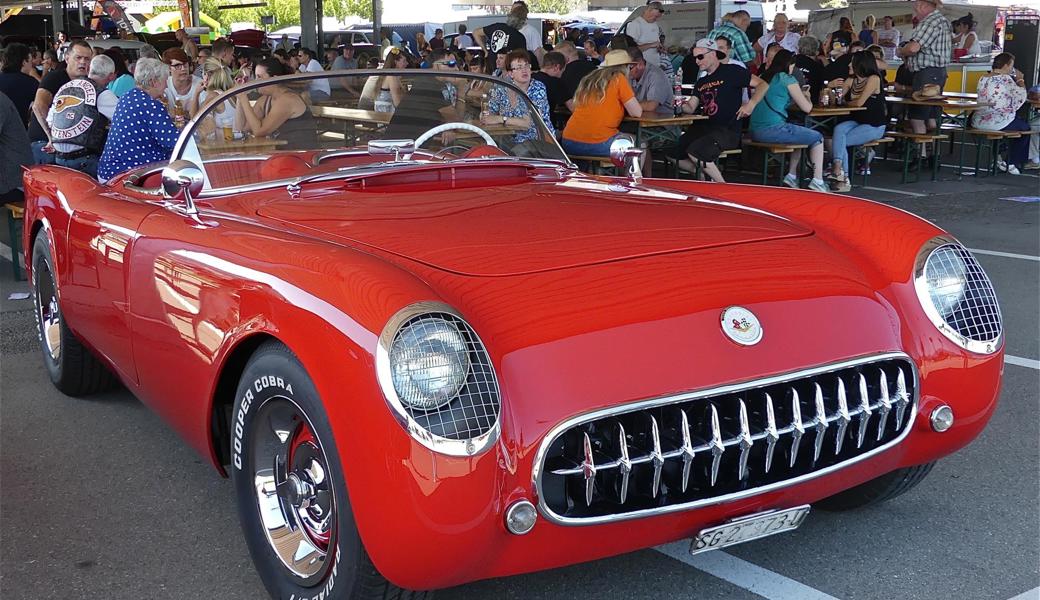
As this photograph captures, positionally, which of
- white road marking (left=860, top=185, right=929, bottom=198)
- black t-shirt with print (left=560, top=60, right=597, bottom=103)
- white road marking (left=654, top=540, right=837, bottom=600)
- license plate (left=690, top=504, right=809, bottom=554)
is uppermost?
black t-shirt with print (left=560, top=60, right=597, bottom=103)

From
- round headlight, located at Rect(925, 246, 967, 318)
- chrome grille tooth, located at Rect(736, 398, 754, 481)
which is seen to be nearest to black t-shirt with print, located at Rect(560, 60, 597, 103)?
round headlight, located at Rect(925, 246, 967, 318)

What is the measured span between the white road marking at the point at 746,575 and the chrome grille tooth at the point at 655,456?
2.01 feet

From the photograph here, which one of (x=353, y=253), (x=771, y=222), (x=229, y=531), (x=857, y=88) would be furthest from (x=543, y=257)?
(x=857, y=88)

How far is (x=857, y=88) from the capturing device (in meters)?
10.8

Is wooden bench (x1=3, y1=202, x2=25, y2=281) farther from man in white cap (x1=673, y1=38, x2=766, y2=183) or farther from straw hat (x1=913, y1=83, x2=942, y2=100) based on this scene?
straw hat (x1=913, y1=83, x2=942, y2=100)

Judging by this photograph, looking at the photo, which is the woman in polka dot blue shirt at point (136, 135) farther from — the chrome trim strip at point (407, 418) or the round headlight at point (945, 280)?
the round headlight at point (945, 280)

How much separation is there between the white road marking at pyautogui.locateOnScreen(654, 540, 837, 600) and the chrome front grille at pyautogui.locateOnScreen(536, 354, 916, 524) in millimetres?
449

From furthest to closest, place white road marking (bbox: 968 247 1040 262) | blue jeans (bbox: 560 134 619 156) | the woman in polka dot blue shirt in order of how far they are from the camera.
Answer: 1. blue jeans (bbox: 560 134 619 156)
2. white road marking (bbox: 968 247 1040 262)
3. the woman in polka dot blue shirt

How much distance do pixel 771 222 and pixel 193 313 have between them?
5.59 ft

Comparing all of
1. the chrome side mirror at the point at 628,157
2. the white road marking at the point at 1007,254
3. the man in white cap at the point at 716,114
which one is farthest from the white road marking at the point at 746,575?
the man in white cap at the point at 716,114

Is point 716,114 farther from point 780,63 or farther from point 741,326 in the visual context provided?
point 741,326

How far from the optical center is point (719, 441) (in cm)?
231

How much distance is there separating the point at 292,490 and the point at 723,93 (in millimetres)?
7509

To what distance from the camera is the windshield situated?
139 inches
